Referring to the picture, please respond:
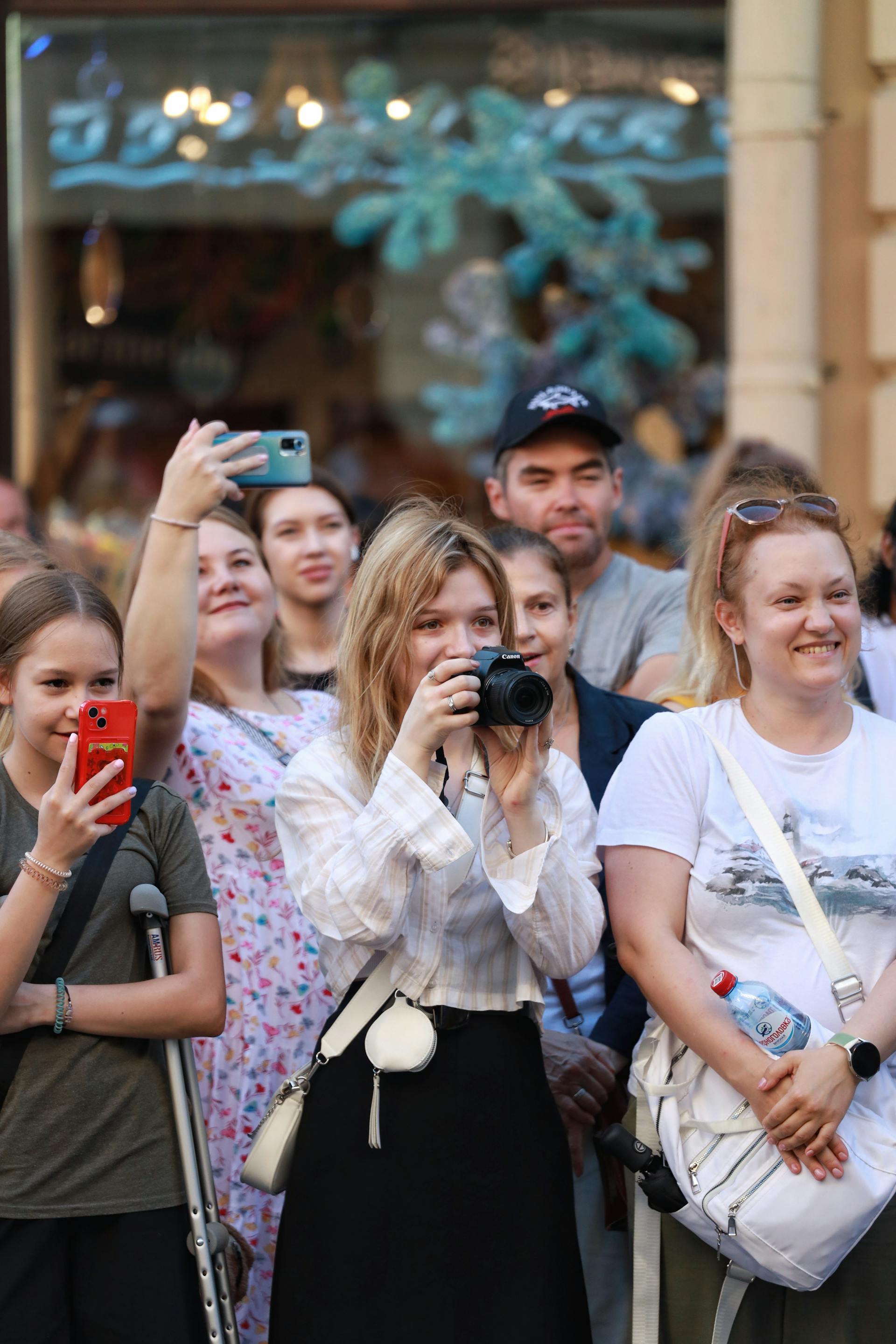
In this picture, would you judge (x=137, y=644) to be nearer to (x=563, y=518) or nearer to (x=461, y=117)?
(x=563, y=518)

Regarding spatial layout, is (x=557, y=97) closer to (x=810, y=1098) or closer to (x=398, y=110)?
(x=398, y=110)

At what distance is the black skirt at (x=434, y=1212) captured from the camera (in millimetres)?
2352

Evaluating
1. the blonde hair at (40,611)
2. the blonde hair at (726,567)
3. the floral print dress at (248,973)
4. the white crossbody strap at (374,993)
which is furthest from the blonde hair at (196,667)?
the blonde hair at (726,567)

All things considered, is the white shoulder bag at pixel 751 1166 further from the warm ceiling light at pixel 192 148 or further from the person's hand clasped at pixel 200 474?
the warm ceiling light at pixel 192 148

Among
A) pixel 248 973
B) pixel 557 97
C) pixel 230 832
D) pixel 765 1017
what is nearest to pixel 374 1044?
pixel 765 1017

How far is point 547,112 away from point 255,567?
596 centimetres

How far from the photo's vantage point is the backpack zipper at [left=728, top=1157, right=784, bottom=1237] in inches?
95.8

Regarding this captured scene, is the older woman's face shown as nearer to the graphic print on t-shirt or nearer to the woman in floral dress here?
the woman in floral dress

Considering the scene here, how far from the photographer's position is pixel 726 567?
2914 millimetres

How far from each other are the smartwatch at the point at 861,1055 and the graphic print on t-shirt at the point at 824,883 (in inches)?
9.0

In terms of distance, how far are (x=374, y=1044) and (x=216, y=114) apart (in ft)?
24.6

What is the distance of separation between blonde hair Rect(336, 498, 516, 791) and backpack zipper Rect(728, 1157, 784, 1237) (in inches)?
35.5

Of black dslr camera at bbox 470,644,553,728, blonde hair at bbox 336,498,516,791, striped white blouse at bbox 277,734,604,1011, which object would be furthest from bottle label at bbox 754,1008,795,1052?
blonde hair at bbox 336,498,516,791

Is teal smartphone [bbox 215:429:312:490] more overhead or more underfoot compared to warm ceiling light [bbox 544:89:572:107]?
more underfoot
